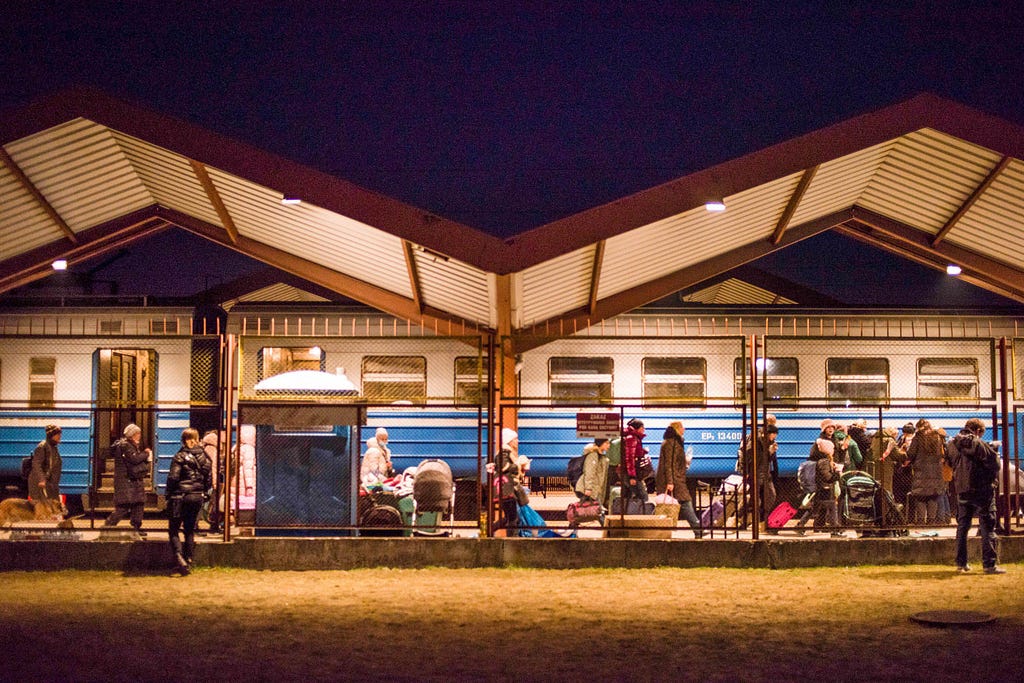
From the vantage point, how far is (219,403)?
42.8 ft

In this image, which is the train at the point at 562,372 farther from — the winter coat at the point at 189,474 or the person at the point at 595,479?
the winter coat at the point at 189,474

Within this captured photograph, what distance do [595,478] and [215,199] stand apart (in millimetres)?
6384

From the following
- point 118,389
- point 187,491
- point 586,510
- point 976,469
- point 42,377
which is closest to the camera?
point 976,469

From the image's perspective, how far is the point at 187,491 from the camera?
480 inches

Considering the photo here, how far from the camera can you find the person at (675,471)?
559 inches

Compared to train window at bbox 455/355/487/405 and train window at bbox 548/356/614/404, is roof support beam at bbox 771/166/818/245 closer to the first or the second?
train window at bbox 548/356/614/404

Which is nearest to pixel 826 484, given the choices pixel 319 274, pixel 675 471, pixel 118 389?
pixel 675 471

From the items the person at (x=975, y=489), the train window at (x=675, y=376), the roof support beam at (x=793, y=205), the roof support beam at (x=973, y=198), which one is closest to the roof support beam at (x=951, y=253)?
the roof support beam at (x=973, y=198)

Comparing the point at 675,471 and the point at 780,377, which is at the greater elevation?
the point at 780,377

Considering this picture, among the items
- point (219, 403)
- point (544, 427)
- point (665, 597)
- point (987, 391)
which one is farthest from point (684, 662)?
point (987, 391)

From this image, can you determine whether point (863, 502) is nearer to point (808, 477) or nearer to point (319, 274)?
point (808, 477)

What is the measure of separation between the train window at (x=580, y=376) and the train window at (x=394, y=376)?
85.4 inches

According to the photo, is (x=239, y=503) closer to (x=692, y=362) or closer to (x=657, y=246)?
(x=657, y=246)

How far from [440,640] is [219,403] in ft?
17.3
